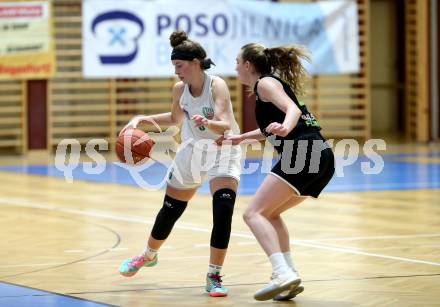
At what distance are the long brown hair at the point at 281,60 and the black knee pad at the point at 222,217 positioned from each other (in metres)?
0.77

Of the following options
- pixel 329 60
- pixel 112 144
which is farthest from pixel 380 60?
pixel 112 144

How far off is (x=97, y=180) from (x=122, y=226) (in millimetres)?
4175

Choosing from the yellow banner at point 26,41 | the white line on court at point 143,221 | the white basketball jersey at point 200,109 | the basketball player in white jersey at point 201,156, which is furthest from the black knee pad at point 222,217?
the yellow banner at point 26,41

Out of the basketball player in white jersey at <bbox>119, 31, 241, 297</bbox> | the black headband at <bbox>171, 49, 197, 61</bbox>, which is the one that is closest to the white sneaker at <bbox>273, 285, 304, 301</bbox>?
the basketball player in white jersey at <bbox>119, 31, 241, 297</bbox>

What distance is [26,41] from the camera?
17078mm

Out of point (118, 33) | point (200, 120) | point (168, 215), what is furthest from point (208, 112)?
point (118, 33)

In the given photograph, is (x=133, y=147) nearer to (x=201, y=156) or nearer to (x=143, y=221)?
(x=201, y=156)

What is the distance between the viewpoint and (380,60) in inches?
899

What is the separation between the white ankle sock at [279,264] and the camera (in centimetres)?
580

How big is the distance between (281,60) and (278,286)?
1.36 meters

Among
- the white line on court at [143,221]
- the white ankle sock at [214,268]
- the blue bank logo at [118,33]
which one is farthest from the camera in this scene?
the blue bank logo at [118,33]

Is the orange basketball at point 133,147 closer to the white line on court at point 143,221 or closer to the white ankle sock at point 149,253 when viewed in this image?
the white ankle sock at point 149,253

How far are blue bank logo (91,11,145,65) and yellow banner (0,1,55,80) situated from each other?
32.2 inches

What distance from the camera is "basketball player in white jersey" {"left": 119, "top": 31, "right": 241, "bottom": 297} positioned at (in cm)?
624
